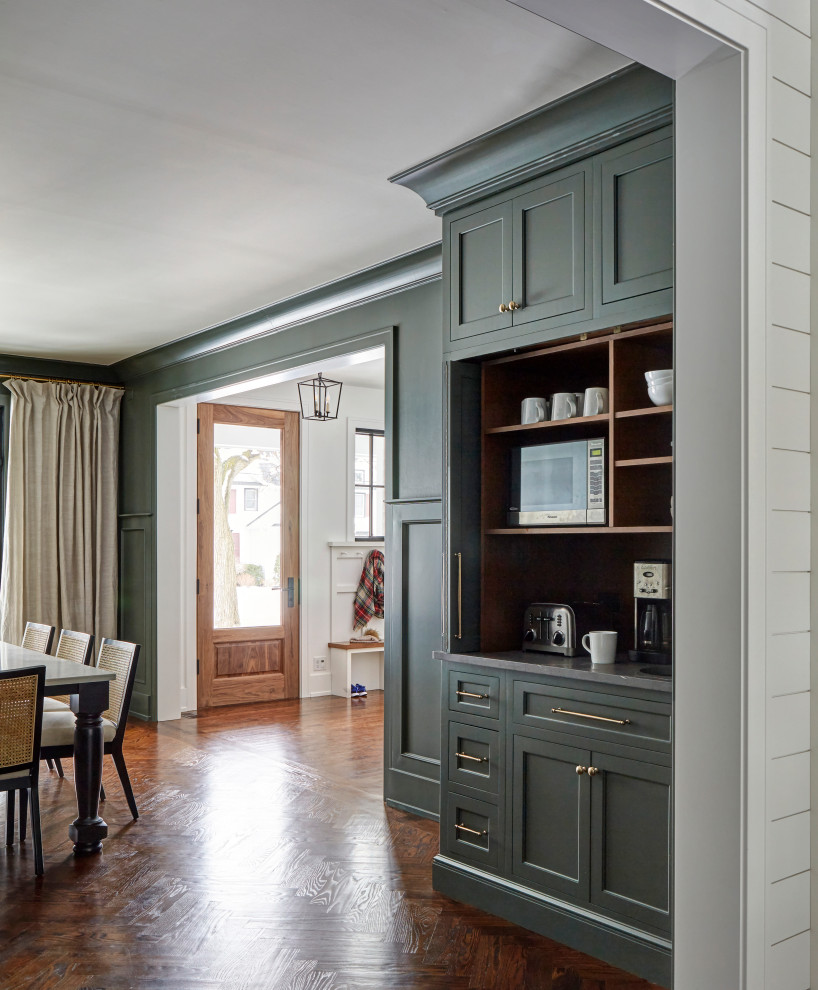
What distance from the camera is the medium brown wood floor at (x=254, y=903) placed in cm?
282

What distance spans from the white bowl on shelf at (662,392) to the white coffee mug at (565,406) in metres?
0.40

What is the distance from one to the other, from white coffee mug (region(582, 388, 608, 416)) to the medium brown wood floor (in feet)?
5.76

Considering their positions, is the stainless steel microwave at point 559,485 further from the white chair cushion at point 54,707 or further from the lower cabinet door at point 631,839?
the white chair cushion at point 54,707

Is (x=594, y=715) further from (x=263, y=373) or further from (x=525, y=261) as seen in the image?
(x=263, y=373)

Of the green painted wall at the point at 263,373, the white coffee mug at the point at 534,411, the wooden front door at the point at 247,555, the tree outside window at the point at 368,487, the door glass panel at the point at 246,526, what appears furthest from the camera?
the tree outside window at the point at 368,487

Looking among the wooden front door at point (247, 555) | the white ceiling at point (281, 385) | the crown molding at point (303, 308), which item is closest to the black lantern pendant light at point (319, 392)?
the white ceiling at point (281, 385)

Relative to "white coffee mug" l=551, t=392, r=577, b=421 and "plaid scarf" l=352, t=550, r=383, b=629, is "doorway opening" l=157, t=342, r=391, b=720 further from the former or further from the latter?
"white coffee mug" l=551, t=392, r=577, b=421

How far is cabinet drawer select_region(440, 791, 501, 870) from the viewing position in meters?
3.23

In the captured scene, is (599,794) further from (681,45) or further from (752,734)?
(681,45)

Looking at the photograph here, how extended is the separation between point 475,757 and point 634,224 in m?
1.89

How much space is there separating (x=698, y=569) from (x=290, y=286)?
3.78 meters

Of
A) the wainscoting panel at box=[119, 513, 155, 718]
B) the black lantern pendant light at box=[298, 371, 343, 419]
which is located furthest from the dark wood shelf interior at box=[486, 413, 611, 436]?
the wainscoting panel at box=[119, 513, 155, 718]

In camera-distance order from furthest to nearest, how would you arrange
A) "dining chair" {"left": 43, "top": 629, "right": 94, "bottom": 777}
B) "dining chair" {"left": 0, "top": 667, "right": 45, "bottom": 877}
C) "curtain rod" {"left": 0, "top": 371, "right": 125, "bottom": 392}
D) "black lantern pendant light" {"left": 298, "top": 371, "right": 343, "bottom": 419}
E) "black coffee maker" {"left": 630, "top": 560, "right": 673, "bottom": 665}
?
"curtain rod" {"left": 0, "top": 371, "right": 125, "bottom": 392} < "black lantern pendant light" {"left": 298, "top": 371, "right": 343, "bottom": 419} < "dining chair" {"left": 43, "top": 629, "right": 94, "bottom": 777} < "dining chair" {"left": 0, "top": 667, "right": 45, "bottom": 877} < "black coffee maker" {"left": 630, "top": 560, "right": 673, "bottom": 665}

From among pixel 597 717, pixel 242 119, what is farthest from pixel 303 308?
pixel 597 717
